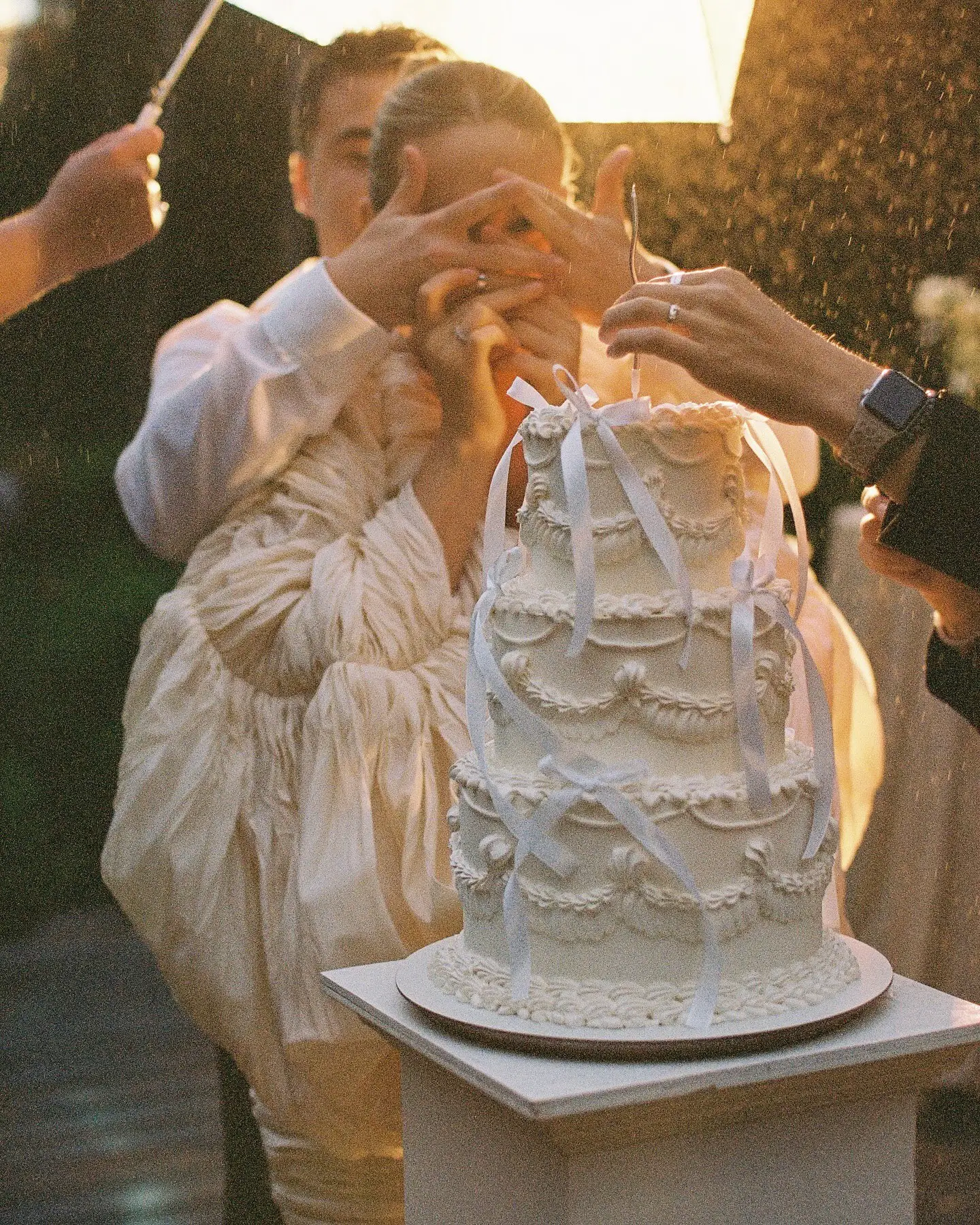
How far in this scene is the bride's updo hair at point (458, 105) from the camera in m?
1.71

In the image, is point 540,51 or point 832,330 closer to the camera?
point 540,51

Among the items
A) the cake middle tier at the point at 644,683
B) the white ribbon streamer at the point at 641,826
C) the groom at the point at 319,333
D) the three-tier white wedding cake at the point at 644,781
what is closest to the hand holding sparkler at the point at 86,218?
the groom at the point at 319,333

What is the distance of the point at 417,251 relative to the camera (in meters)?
1.69

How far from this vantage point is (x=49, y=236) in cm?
197

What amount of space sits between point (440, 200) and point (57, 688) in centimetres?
205

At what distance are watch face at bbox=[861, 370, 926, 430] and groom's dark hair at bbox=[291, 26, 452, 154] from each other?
1.02 meters

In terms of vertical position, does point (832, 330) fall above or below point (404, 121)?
below

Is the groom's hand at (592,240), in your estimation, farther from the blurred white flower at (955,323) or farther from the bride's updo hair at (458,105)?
the blurred white flower at (955,323)

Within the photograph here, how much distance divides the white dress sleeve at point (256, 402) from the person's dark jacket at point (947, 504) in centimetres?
75

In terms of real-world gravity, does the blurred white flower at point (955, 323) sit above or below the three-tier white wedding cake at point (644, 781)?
above

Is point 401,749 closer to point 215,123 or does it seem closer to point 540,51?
point 540,51

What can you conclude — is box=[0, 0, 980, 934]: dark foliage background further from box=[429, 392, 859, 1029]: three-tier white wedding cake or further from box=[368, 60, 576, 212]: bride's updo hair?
box=[429, 392, 859, 1029]: three-tier white wedding cake

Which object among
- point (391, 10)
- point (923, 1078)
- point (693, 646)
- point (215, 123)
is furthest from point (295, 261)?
point (923, 1078)

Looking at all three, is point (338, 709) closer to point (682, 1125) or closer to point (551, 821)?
point (551, 821)
